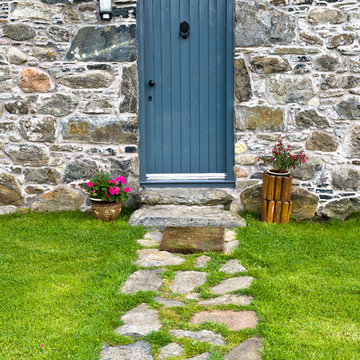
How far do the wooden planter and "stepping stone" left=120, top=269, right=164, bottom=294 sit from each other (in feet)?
5.48

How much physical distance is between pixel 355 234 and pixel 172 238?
185 cm

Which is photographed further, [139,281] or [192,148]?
[192,148]

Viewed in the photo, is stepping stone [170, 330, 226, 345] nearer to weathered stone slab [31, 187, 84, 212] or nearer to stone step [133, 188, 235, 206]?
stone step [133, 188, 235, 206]

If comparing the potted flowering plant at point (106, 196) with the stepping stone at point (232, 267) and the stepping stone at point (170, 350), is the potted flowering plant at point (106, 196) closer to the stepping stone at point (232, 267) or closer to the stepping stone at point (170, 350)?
the stepping stone at point (232, 267)

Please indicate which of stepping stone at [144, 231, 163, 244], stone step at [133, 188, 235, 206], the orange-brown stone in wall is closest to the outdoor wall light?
the orange-brown stone in wall

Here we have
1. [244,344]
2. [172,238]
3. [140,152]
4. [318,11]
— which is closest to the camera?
[244,344]

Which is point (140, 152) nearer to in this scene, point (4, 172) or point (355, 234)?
point (4, 172)

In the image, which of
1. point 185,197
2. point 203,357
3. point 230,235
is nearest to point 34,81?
point 185,197

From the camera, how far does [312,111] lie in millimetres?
5387

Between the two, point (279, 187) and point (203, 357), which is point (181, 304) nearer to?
point (203, 357)

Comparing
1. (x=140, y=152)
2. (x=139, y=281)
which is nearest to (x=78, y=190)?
(x=140, y=152)

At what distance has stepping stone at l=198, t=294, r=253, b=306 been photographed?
11.2 ft

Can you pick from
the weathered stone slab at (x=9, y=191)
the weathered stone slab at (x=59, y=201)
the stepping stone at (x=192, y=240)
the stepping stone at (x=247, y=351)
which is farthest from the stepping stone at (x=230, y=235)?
the weathered stone slab at (x=9, y=191)

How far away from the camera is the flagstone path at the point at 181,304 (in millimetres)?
2846
